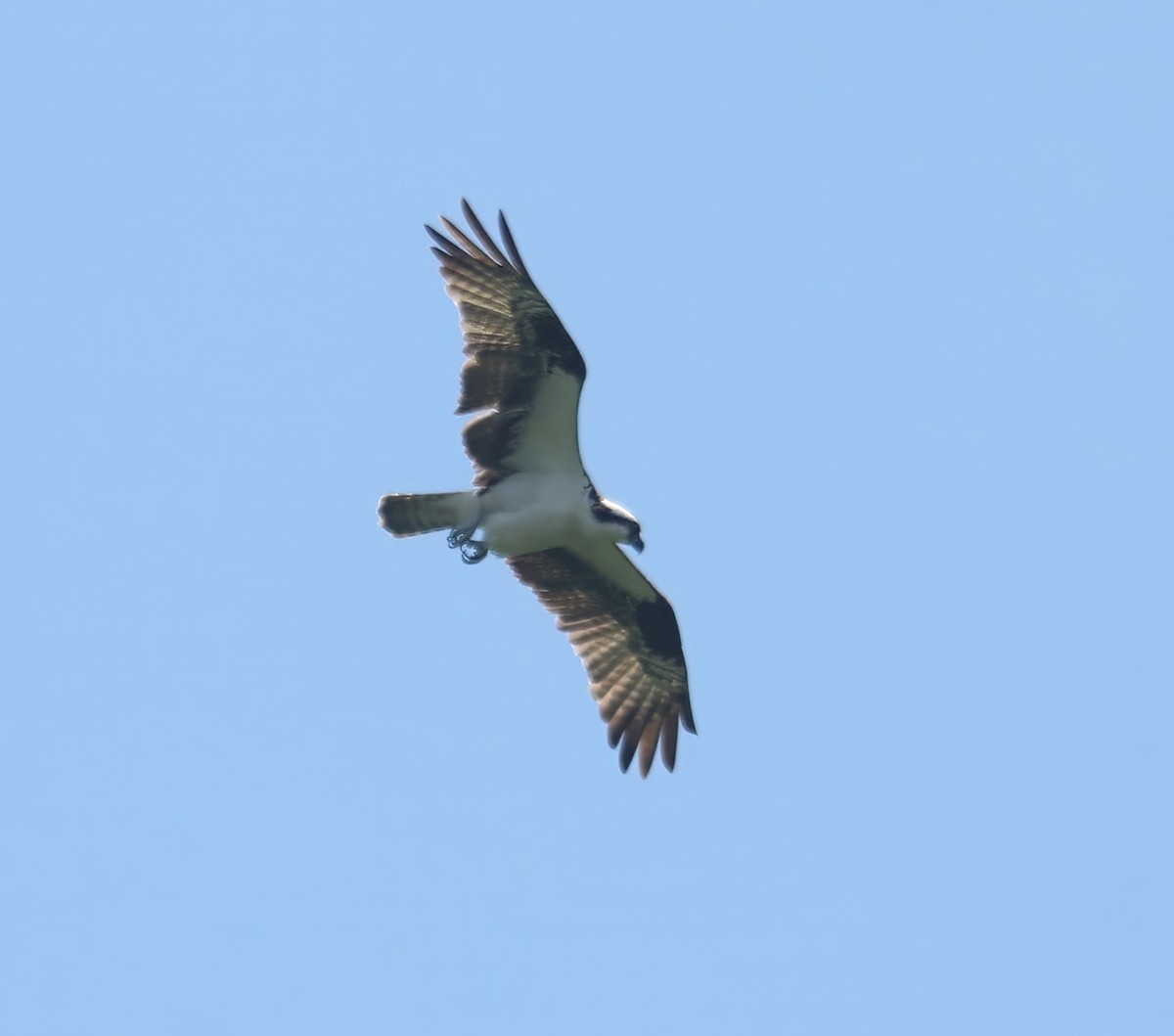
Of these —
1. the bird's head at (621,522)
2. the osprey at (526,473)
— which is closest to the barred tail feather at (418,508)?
the osprey at (526,473)

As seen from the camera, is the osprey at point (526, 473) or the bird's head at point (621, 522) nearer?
the osprey at point (526, 473)

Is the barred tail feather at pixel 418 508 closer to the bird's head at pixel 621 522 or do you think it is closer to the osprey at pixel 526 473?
the osprey at pixel 526 473

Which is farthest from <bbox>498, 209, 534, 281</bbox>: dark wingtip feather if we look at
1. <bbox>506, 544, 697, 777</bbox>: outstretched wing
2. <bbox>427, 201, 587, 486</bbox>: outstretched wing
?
<bbox>506, 544, 697, 777</bbox>: outstretched wing

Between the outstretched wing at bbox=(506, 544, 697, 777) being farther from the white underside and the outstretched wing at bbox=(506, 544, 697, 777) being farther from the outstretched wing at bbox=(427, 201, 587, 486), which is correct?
the outstretched wing at bbox=(427, 201, 587, 486)

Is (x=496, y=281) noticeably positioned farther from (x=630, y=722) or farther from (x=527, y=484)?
(x=630, y=722)

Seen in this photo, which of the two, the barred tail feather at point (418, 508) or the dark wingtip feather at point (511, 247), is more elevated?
the dark wingtip feather at point (511, 247)

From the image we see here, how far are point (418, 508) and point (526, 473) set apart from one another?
0.96 m

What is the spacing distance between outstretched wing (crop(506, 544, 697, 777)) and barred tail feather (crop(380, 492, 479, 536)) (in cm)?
130

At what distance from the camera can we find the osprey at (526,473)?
16.4 meters

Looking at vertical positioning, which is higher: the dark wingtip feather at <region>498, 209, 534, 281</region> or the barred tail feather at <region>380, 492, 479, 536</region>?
the dark wingtip feather at <region>498, 209, 534, 281</region>

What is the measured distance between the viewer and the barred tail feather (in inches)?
667

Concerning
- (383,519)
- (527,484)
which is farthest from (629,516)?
(383,519)

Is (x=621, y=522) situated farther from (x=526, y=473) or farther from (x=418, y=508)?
(x=418, y=508)

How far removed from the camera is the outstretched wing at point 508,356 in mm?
16344
